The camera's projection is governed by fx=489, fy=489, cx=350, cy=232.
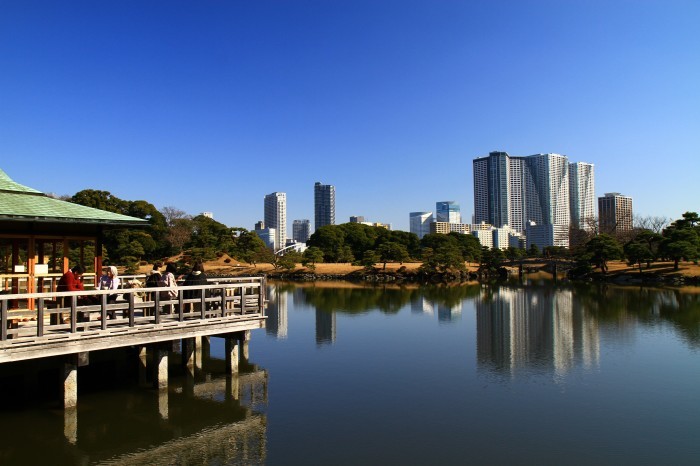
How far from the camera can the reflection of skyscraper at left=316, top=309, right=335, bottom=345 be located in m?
A: 20.4

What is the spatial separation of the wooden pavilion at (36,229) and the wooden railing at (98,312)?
66 cm

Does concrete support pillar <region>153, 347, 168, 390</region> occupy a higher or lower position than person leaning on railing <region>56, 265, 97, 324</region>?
lower

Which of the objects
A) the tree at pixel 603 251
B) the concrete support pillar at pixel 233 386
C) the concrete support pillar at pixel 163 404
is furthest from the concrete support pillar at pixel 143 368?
the tree at pixel 603 251

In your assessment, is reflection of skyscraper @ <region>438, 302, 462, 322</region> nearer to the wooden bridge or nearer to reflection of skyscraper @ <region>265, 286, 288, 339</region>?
reflection of skyscraper @ <region>265, 286, 288, 339</region>

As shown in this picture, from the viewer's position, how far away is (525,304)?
32.8 meters

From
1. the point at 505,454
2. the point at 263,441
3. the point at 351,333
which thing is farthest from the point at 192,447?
the point at 351,333

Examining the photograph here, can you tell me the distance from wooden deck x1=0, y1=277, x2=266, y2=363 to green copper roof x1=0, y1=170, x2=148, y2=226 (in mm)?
1844

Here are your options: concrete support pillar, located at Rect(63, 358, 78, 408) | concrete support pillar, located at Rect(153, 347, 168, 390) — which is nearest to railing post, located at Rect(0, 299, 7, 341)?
concrete support pillar, located at Rect(63, 358, 78, 408)

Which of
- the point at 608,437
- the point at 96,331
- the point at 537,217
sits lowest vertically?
the point at 608,437

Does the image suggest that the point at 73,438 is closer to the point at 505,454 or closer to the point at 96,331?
the point at 96,331

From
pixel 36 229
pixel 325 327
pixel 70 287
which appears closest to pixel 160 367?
pixel 70 287

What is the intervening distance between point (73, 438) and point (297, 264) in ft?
193

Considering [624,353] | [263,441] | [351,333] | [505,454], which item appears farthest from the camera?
[351,333]

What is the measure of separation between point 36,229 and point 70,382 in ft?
12.8
